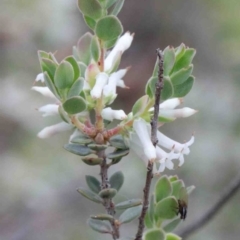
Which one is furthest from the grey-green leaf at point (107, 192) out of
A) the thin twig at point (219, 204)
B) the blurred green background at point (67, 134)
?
the blurred green background at point (67, 134)

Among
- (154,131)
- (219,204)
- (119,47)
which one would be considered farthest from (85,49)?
(219,204)

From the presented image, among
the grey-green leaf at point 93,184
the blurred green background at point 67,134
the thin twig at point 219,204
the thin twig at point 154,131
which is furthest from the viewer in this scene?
the blurred green background at point 67,134

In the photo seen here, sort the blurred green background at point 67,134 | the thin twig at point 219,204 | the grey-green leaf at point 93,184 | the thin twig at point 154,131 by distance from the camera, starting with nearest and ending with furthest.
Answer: the thin twig at point 154,131 → the grey-green leaf at point 93,184 → the thin twig at point 219,204 → the blurred green background at point 67,134

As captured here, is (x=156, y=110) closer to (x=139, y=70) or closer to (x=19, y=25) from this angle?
(x=19, y=25)

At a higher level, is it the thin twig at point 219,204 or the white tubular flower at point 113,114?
the white tubular flower at point 113,114

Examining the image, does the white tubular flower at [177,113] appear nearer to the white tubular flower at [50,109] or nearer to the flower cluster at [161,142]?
the flower cluster at [161,142]

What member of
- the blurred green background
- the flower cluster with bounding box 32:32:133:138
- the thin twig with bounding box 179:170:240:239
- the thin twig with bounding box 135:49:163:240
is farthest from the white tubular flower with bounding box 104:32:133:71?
the blurred green background

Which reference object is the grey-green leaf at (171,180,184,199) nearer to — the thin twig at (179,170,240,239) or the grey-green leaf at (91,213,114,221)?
the grey-green leaf at (91,213,114,221)

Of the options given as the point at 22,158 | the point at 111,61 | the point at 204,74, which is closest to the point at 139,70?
the point at 204,74
